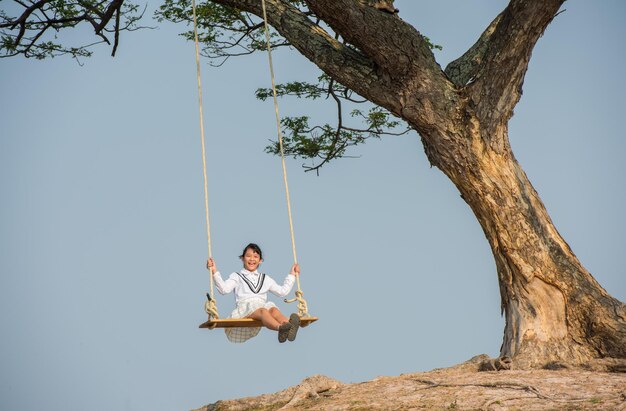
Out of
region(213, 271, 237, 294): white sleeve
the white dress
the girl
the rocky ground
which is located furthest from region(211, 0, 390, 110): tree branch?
the rocky ground

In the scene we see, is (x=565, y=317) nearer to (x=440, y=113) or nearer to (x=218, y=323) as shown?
(x=440, y=113)

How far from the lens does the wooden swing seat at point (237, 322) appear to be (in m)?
7.70

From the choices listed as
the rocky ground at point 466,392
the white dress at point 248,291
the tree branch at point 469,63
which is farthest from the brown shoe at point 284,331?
the tree branch at point 469,63

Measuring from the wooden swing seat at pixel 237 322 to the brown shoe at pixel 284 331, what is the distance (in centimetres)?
11

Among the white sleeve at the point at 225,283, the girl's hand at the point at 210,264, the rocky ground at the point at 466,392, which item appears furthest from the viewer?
the white sleeve at the point at 225,283

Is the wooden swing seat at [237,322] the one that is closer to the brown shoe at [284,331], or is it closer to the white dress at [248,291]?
the brown shoe at [284,331]

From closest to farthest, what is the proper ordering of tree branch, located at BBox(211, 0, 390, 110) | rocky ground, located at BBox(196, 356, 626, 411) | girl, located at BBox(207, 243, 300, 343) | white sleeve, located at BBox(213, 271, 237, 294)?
rocky ground, located at BBox(196, 356, 626, 411) < girl, located at BBox(207, 243, 300, 343) < white sleeve, located at BBox(213, 271, 237, 294) < tree branch, located at BBox(211, 0, 390, 110)

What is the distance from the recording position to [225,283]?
861 centimetres

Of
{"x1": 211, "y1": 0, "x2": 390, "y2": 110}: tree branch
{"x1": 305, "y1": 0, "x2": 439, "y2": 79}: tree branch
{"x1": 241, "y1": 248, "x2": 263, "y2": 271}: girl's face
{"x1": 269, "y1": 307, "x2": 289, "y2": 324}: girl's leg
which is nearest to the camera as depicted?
{"x1": 269, "y1": 307, "x2": 289, "y2": 324}: girl's leg

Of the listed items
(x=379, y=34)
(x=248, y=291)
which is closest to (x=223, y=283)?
(x=248, y=291)

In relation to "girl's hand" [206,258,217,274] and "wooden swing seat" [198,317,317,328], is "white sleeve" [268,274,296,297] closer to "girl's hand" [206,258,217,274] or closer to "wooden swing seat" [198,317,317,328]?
"wooden swing seat" [198,317,317,328]

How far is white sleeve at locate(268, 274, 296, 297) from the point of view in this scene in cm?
880

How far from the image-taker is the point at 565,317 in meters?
9.04

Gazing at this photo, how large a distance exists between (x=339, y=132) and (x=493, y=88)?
3.03 meters
